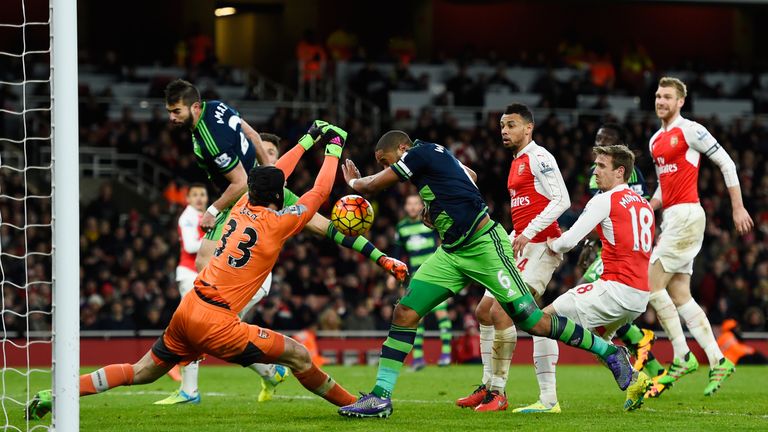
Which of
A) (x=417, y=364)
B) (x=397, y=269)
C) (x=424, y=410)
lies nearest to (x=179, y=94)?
(x=397, y=269)

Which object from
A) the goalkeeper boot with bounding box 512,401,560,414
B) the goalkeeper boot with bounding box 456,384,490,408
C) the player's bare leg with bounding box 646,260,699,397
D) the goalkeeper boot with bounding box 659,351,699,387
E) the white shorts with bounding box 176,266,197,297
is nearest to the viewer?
the goalkeeper boot with bounding box 512,401,560,414

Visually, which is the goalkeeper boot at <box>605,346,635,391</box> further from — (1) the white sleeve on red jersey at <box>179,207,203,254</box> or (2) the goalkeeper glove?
(1) the white sleeve on red jersey at <box>179,207,203,254</box>

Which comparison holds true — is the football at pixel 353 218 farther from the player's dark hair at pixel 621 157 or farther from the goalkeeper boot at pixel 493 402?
the player's dark hair at pixel 621 157

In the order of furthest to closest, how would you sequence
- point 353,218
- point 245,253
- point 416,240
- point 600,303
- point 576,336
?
point 416,240
point 600,303
point 353,218
point 576,336
point 245,253

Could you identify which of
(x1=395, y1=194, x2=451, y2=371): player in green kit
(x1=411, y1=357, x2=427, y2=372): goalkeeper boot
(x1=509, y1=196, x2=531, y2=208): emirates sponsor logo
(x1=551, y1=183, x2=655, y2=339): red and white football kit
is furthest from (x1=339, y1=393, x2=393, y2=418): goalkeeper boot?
(x1=395, y1=194, x2=451, y2=371): player in green kit

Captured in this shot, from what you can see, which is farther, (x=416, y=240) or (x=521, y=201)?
(x=416, y=240)

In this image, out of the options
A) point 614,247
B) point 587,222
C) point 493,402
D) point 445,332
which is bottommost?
point 445,332

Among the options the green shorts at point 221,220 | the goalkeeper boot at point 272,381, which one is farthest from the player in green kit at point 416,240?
the green shorts at point 221,220

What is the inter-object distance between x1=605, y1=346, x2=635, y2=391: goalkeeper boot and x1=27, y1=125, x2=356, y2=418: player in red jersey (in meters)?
2.09

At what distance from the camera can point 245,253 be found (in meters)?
7.74

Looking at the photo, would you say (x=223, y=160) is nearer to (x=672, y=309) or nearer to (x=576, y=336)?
(x=576, y=336)

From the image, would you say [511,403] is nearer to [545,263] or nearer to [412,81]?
[545,263]

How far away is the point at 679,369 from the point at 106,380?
5.10 meters

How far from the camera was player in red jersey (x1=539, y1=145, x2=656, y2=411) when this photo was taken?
883 centimetres
